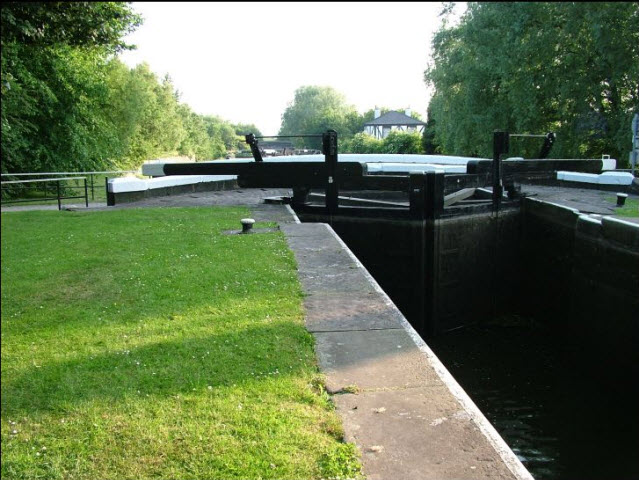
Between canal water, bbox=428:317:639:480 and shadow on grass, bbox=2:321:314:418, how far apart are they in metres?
3.29

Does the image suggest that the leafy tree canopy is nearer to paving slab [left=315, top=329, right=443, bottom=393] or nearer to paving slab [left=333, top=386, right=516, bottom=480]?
paving slab [left=333, top=386, right=516, bottom=480]

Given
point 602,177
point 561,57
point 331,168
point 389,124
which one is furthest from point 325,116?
point 561,57

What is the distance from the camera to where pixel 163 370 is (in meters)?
3.36

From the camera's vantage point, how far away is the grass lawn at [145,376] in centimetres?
225

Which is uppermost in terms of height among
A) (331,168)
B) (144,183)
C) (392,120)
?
(392,120)

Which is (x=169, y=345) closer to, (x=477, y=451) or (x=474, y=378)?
(x=477, y=451)

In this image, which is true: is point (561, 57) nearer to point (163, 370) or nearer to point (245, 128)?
point (163, 370)

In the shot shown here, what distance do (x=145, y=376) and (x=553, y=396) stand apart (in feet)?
18.8

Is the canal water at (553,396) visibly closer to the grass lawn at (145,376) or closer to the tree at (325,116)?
the grass lawn at (145,376)

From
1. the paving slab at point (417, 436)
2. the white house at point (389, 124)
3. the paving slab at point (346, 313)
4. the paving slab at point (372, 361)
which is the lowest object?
the paving slab at point (417, 436)

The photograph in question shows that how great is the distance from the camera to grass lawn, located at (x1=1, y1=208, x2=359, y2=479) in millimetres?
2250

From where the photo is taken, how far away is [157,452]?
251 centimetres

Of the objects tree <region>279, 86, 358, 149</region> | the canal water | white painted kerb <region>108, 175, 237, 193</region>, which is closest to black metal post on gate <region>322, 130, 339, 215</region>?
the canal water

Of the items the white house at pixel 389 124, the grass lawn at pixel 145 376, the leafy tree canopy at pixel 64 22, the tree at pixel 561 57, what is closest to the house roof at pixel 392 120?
the white house at pixel 389 124
